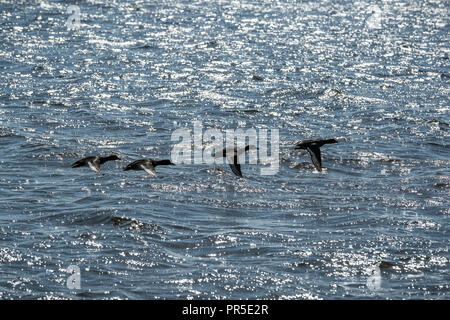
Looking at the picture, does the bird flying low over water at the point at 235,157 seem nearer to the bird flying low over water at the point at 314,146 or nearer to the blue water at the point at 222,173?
the blue water at the point at 222,173

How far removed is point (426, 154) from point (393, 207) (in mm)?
5456

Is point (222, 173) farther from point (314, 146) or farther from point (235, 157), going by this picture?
point (314, 146)

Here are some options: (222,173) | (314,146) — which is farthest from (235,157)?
(222,173)

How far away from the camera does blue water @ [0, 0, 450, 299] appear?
17.5 metres

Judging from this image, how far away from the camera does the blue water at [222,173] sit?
1750 cm

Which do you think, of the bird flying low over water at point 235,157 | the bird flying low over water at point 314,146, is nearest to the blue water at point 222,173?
the bird flying low over water at point 235,157

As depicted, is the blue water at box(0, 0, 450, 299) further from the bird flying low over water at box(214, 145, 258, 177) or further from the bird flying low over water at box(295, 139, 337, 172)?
the bird flying low over water at box(295, 139, 337, 172)

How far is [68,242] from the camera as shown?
18.8 metres

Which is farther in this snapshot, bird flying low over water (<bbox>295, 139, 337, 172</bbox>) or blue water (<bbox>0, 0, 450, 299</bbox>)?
bird flying low over water (<bbox>295, 139, 337, 172</bbox>)

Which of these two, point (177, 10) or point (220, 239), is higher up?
point (177, 10)

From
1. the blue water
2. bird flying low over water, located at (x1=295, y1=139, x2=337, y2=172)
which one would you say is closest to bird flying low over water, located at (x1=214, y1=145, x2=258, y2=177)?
the blue water
